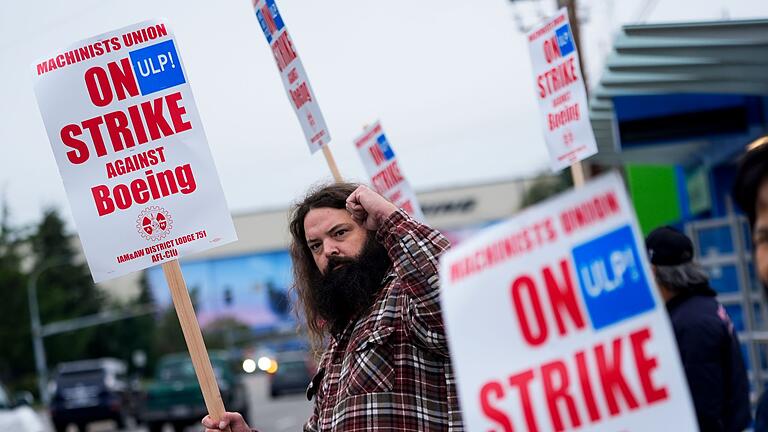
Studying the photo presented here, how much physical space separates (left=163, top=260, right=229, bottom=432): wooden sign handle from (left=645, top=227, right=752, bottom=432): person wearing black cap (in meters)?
2.14

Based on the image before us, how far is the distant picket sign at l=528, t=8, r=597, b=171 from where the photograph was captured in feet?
23.2

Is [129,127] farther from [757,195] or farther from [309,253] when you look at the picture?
[757,195]

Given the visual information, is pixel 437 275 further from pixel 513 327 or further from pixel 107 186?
pixel 513 327

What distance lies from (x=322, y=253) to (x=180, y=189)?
548mm

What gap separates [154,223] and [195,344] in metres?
0.46

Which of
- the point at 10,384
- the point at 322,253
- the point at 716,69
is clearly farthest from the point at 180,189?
the point at 10,384

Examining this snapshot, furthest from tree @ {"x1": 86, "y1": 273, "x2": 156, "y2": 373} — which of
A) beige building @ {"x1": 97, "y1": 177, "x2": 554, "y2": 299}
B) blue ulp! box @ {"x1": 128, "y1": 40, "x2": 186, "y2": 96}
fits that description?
blue ulp! box @ {"x1": 128, "y1": 40, "x2": 186, "y2": 96}

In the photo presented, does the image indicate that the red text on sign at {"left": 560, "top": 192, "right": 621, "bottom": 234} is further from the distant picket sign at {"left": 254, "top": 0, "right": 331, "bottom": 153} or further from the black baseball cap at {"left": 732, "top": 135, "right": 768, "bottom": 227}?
the distant picket sign at {"left": 254, "top": 0, "right": 331, "bottom": 153}

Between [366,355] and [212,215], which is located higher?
[212,215]

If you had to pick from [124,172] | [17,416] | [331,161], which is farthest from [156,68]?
[17,416]

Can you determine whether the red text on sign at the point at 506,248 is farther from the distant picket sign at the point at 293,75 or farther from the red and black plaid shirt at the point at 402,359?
the distant picket sign at the point at 293,75

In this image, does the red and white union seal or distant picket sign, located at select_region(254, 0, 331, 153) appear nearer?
the red and white union seal

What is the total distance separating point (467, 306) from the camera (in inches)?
86.5

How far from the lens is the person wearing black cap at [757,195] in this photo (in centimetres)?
230
